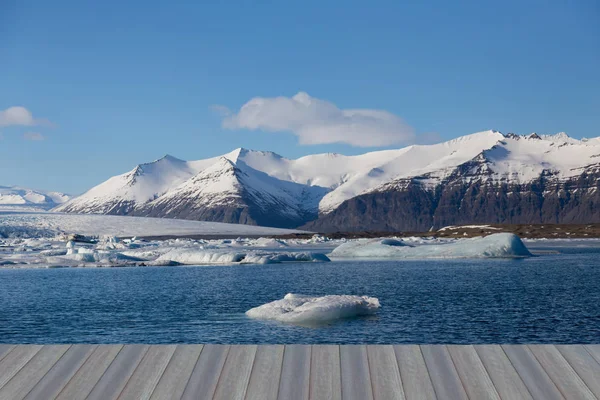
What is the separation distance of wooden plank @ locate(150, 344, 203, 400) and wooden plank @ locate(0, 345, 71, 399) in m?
1.87

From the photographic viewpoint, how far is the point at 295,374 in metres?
10.2

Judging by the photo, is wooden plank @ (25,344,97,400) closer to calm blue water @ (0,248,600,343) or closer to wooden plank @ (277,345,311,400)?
wooden plank @ (277,345,311,400)

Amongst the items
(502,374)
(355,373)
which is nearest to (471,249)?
(502,374)

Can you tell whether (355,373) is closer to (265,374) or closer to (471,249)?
(265,374)

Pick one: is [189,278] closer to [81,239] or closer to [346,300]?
[346,300]

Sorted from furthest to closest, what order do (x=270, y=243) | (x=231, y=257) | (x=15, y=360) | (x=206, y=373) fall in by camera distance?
(x=270, y=243) < (x=231, y=257) < (x=15, y=360) < (x=206, y=373)

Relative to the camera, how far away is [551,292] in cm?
4269

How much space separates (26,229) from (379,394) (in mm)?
157657

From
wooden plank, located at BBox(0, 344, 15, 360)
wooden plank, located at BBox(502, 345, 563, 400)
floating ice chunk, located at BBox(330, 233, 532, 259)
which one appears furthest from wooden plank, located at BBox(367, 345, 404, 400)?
floating ice chunk, located at BBox(330, 233, 532, 259)

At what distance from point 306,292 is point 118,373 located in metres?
34.8

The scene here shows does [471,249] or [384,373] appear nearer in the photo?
[384,373]

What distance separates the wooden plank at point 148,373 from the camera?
1004cm

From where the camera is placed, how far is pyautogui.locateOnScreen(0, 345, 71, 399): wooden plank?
1021 centimetres

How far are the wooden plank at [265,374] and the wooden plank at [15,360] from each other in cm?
365
